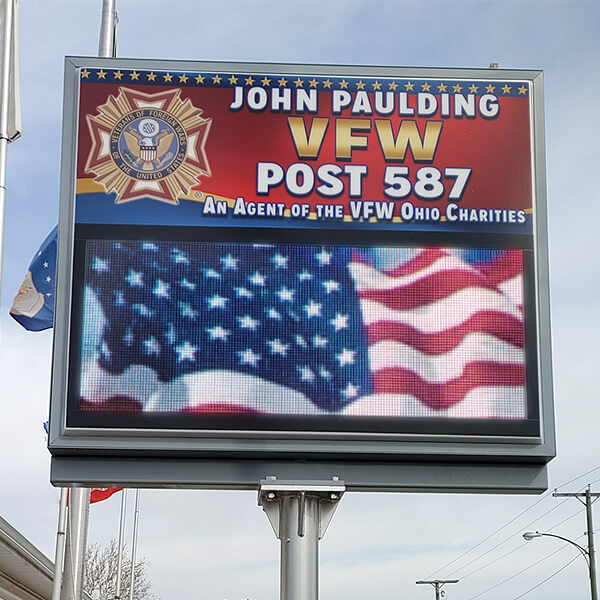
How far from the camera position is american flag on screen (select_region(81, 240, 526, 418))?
410 inches

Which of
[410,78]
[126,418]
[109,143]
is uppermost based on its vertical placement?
[410,78]

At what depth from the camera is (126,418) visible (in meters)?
10.3

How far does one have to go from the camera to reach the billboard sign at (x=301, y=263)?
34.3 ft

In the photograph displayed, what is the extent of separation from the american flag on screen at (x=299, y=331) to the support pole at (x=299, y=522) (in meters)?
0.68

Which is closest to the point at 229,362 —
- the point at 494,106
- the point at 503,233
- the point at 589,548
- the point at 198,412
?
the point at 198,412

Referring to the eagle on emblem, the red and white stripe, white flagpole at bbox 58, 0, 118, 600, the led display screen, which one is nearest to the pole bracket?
the led display screen

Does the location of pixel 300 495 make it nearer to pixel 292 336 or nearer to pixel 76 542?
pixel 292 336

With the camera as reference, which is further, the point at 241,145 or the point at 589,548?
the point at 589,548

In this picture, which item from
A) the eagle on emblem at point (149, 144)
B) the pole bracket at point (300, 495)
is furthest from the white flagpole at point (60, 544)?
the eagle on emblem at point (149, 144)

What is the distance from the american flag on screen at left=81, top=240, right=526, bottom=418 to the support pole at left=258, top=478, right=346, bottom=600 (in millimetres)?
680

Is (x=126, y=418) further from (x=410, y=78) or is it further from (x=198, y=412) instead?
(x=410, y=78)

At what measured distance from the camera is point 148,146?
438 inches

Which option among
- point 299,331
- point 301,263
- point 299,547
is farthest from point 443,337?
point 299,547

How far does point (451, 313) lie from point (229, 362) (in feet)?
6.27
